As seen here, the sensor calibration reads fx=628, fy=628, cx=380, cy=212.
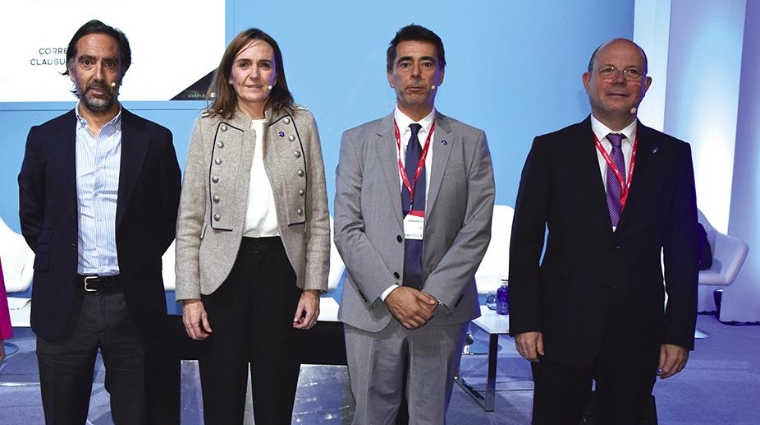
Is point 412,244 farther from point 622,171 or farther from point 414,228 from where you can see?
point 622,171

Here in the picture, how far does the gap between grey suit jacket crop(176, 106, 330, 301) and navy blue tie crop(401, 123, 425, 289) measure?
0.29 metres

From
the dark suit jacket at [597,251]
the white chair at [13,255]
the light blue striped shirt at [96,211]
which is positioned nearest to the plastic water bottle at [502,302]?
the dark suit jacket at [597,251]

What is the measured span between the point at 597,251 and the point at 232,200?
3.99 feet

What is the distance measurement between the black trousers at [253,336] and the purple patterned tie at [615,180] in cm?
109

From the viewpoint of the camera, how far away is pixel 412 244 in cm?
219

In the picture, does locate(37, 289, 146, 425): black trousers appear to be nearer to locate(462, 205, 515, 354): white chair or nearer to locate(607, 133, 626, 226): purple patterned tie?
locate(607, 133, 626, 226): purple patterned tie

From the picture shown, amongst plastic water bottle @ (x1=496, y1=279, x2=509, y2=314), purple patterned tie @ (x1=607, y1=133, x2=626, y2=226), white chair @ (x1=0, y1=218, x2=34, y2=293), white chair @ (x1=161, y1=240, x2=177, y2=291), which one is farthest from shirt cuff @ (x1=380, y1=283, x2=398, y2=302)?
white chair @ (x1=0, y1=218, x2=34, y2=293)

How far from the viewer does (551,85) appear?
5.26 meters

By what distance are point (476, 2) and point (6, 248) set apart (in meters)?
A: 4.10

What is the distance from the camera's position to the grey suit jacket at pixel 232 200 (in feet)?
6.90

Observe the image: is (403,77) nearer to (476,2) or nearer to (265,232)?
(265,232)

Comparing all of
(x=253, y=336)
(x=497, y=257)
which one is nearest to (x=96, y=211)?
(x=253, y=336)

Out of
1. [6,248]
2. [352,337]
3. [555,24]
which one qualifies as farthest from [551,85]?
[6,248]

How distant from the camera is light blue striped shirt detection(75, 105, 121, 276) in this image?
2158 mm
